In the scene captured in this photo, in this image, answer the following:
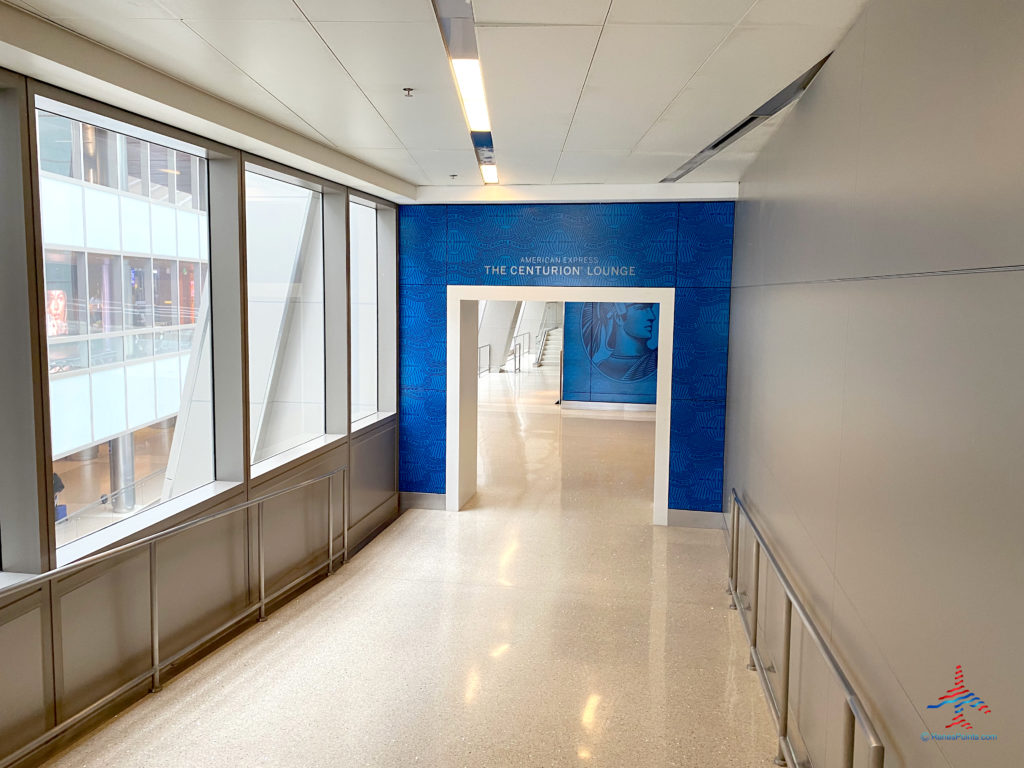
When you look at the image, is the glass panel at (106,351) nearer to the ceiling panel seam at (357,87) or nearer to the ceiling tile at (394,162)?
the ceiling panel seam at (357,87)

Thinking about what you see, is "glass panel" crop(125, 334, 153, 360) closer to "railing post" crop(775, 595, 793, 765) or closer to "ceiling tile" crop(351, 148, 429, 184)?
"ceiling tile" crop(351, 148, 429, 184)

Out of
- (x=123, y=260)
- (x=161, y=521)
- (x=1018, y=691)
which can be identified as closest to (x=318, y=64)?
(x=123, y=260)

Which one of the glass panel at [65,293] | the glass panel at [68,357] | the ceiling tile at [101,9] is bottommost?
the glass panel at [68,357]

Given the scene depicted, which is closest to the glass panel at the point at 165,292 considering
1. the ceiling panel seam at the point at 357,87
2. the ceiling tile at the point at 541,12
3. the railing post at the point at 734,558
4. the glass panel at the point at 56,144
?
the glass panel at the point at 56,144

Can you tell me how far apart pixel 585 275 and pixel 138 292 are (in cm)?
452

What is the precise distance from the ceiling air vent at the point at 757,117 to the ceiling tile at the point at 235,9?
2.25 metres

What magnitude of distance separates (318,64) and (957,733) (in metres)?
3.47

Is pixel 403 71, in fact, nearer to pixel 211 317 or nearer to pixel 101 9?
pixel 101 9

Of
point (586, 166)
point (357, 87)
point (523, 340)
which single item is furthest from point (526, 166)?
point (523, 340)

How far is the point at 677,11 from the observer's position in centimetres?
274

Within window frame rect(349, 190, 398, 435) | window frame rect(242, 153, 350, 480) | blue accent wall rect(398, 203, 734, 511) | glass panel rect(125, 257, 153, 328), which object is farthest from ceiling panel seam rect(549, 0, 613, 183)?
glass panel rect(125, 257, 153, 328)

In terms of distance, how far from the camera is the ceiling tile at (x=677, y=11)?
2662 mm

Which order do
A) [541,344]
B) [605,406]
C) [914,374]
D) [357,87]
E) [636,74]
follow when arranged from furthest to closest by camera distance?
[541,344] → [605,406] → [357,87] → [636,74] → [914,374]

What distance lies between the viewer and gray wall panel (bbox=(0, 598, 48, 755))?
126 inches
